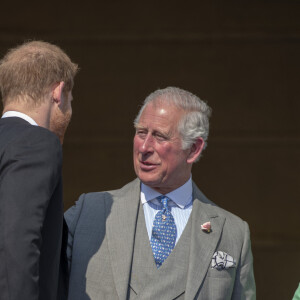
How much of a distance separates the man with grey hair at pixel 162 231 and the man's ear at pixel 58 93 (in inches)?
24.6

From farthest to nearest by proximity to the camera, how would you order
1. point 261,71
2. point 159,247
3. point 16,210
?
→ point 261,71, point 159,247, point 16,210

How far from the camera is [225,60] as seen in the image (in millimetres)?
4531

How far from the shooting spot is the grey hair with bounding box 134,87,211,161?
8.71 ft

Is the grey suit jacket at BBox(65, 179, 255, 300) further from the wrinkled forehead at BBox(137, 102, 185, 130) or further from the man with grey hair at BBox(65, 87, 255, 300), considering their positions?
the wrinkled forehead at BBox(137, 102, 185, 130)

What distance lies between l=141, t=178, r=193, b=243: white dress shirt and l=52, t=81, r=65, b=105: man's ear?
733 millimetres

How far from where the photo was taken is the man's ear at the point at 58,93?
6.64 feet

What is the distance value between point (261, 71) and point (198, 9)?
62 cm

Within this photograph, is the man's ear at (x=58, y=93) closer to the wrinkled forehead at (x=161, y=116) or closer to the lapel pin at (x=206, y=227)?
the wrinkled forehead at (x=161, y=116)

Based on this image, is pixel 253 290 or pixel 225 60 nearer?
pixel 253 290

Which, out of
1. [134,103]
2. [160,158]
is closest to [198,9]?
[134,103]

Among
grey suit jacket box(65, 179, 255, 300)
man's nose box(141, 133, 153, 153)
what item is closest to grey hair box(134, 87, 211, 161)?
man's nose box(141, 133, 153, 153)

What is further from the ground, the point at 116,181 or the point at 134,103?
the point at 134,103

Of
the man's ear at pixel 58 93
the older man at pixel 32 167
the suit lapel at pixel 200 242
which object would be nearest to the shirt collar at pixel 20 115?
the older man at pixel 32 167

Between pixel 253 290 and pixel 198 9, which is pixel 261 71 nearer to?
pixel 198 9
